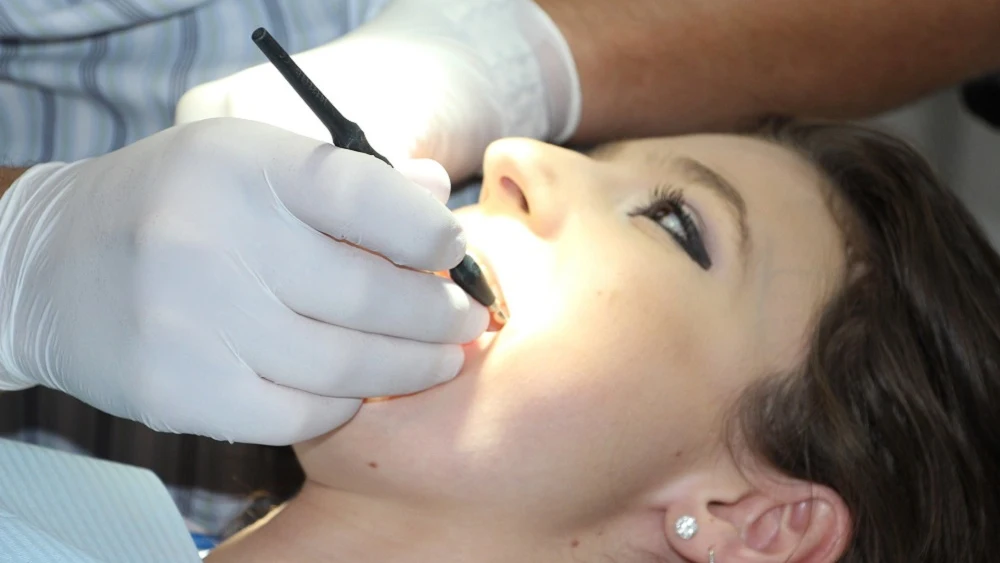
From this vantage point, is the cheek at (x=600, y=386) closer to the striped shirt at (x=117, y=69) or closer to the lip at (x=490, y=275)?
the lip at (x=490, y=275)

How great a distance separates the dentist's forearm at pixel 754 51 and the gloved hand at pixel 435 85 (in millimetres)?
117

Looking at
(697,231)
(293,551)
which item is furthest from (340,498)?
(697,231)

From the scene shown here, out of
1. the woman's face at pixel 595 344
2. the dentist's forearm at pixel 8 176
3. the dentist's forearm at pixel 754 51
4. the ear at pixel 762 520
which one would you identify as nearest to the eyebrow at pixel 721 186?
the woman's face at pixel 595 344

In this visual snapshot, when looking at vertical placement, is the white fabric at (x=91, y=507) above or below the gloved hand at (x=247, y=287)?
below

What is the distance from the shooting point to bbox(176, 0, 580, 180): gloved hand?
132 cm

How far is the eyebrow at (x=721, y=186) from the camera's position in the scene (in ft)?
4.03

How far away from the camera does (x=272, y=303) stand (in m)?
1.02

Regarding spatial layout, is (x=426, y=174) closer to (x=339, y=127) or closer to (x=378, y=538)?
(x=339, y=127)

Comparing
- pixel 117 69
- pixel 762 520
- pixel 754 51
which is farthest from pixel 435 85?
pixel 762 520

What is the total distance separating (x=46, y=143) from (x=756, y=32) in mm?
1164

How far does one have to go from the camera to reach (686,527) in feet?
3.85

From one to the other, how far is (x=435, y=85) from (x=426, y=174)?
30cm

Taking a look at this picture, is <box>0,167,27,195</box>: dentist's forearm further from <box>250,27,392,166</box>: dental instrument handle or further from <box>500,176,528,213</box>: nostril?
<box>500,176,528,213</box>: nostril

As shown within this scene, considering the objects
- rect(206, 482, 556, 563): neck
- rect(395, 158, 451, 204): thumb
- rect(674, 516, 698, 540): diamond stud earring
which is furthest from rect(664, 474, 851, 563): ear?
rect(395, 158, 451, 204): thumb
